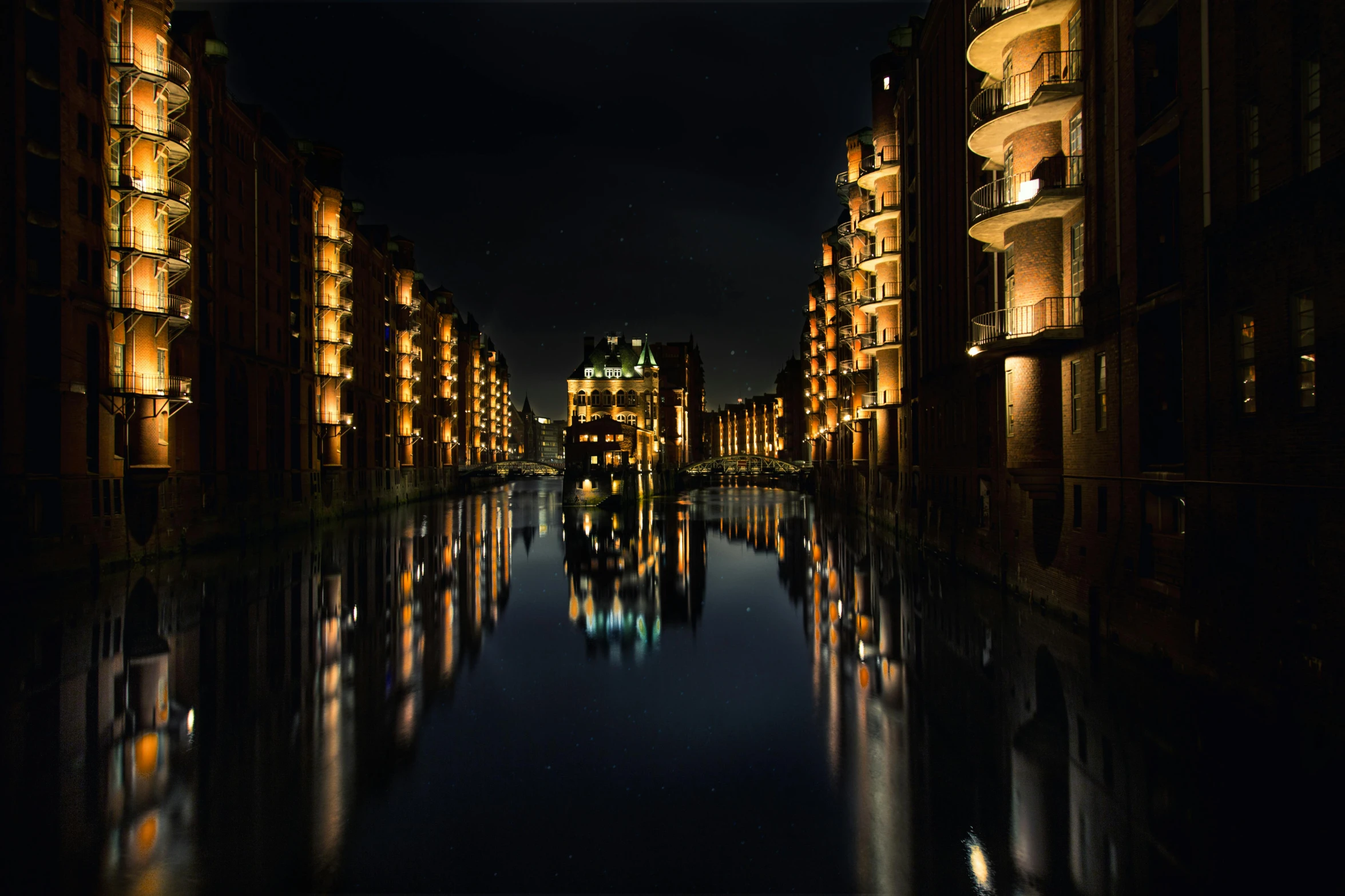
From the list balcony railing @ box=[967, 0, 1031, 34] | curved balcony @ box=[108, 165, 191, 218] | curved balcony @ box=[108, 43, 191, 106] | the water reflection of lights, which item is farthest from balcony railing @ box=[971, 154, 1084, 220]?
curved balcony @ box=[108, 43, 191, 106]

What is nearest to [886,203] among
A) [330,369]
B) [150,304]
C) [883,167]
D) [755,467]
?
[883,167]

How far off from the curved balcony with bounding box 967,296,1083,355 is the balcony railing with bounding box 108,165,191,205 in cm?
3066

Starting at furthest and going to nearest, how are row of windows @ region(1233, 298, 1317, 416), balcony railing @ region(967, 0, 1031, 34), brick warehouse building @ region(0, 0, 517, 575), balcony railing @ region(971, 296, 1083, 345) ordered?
brick warehouse building @ region(0, 0, 517, 575) → balcony railing @ region(967, 0, 1031, 34) → balcony railing @ region(971, 296, 1083, 345) → row of windows @ region(1233, 298, 1317, 416)

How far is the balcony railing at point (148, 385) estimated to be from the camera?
30.1 meters

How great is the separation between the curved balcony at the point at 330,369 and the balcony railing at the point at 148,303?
77.4ft

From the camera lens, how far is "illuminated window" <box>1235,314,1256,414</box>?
12.3m

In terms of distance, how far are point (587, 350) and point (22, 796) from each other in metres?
136

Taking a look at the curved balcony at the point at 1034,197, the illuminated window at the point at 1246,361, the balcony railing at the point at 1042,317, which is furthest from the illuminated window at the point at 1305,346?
the curved balcony at the point at 1034,197

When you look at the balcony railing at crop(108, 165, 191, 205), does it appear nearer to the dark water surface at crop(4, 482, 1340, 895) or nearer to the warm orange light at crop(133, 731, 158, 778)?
the dark water surface at crop(4, 482, 1340, 895)

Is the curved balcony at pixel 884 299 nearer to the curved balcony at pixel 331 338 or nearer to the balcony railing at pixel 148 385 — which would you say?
the balcony railing at pixel 148 385

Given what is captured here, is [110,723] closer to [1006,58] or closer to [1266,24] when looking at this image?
[1266,24]

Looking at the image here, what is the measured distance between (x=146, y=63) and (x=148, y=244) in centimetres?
684

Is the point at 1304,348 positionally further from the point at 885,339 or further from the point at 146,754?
the point at 885,339

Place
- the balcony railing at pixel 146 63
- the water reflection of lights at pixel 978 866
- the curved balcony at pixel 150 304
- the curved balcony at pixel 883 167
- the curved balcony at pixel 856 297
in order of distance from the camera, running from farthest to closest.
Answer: the curved balcony at pixel 856 297 < the curved balcony at pixel 883 167 < the balcony railing at pixel 146 63 < the curved balcony at pixel 150 304 < the water reflection of lights at pixel 978 866
